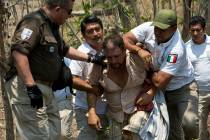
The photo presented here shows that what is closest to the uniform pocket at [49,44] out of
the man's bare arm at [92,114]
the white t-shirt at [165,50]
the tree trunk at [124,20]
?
the man's bare arm at [92,114]

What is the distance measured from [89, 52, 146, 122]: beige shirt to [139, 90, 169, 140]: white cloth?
0.21 metres

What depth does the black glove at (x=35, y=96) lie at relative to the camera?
14.5ft

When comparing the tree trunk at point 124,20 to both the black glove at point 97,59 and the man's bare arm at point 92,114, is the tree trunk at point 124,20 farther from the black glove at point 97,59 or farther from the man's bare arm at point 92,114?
the man's bare arm at point 92,114

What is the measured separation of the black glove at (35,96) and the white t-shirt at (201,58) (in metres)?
2.81

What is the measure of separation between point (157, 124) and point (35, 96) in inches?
48.2

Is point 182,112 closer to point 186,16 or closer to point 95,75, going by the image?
point 95,75

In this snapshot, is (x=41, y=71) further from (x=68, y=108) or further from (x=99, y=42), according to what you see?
(x=68, y=108)

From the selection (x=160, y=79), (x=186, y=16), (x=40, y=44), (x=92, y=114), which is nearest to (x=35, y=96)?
(x=40, y=44)

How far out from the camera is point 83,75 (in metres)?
5.27

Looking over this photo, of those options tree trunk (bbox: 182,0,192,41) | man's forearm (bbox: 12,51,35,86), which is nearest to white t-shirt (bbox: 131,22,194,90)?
man's forearm (bbox: 12,51,35,86)

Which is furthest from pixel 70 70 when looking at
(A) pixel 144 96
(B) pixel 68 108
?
(B) pixel 68 108

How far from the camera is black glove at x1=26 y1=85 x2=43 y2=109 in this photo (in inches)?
174

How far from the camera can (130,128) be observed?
4.86 m

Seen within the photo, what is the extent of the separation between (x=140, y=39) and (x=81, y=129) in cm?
110
